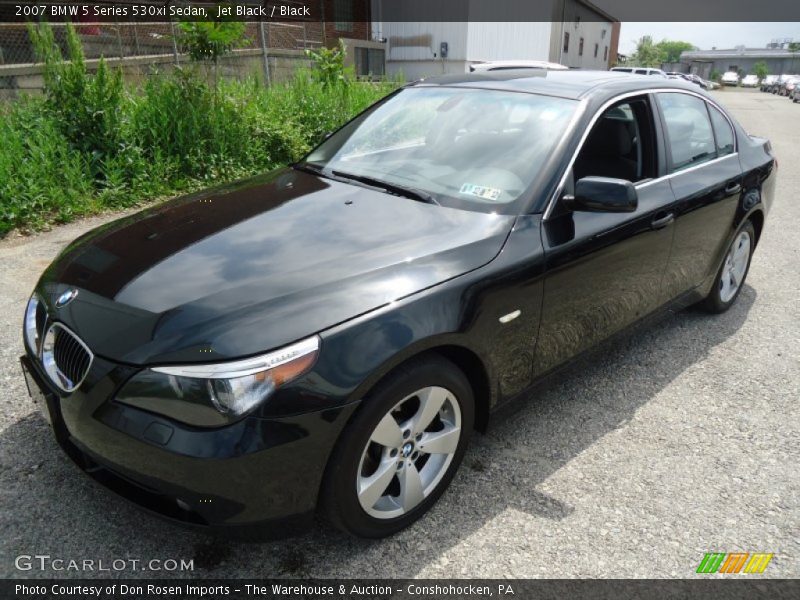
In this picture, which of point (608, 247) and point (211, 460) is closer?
point (211, 460)

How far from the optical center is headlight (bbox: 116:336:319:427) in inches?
71.8

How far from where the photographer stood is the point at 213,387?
183cm

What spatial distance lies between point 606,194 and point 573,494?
1308mm

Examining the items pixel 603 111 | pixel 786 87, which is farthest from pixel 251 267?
pixel 786 87

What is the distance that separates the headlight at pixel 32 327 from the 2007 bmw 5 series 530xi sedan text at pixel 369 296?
12mm

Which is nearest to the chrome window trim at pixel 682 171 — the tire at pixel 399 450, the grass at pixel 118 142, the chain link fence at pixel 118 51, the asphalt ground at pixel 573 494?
the asphalt ground at pixel 573 494

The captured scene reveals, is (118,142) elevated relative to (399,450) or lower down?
elevated

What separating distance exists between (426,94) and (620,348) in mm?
2027

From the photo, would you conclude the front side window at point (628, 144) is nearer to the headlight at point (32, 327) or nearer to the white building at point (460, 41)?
the headlight at point (32, 327)

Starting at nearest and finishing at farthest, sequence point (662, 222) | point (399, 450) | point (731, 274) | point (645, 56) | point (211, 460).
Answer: point (211, 460)
point (399, 450)
point (662, 222)
point (731, 274)
point (645, 56)

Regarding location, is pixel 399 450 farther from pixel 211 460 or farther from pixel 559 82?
pixel 559 82

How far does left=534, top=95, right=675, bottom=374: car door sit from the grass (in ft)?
16.6

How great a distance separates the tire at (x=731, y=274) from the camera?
4.27m

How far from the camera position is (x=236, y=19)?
25.0ft
